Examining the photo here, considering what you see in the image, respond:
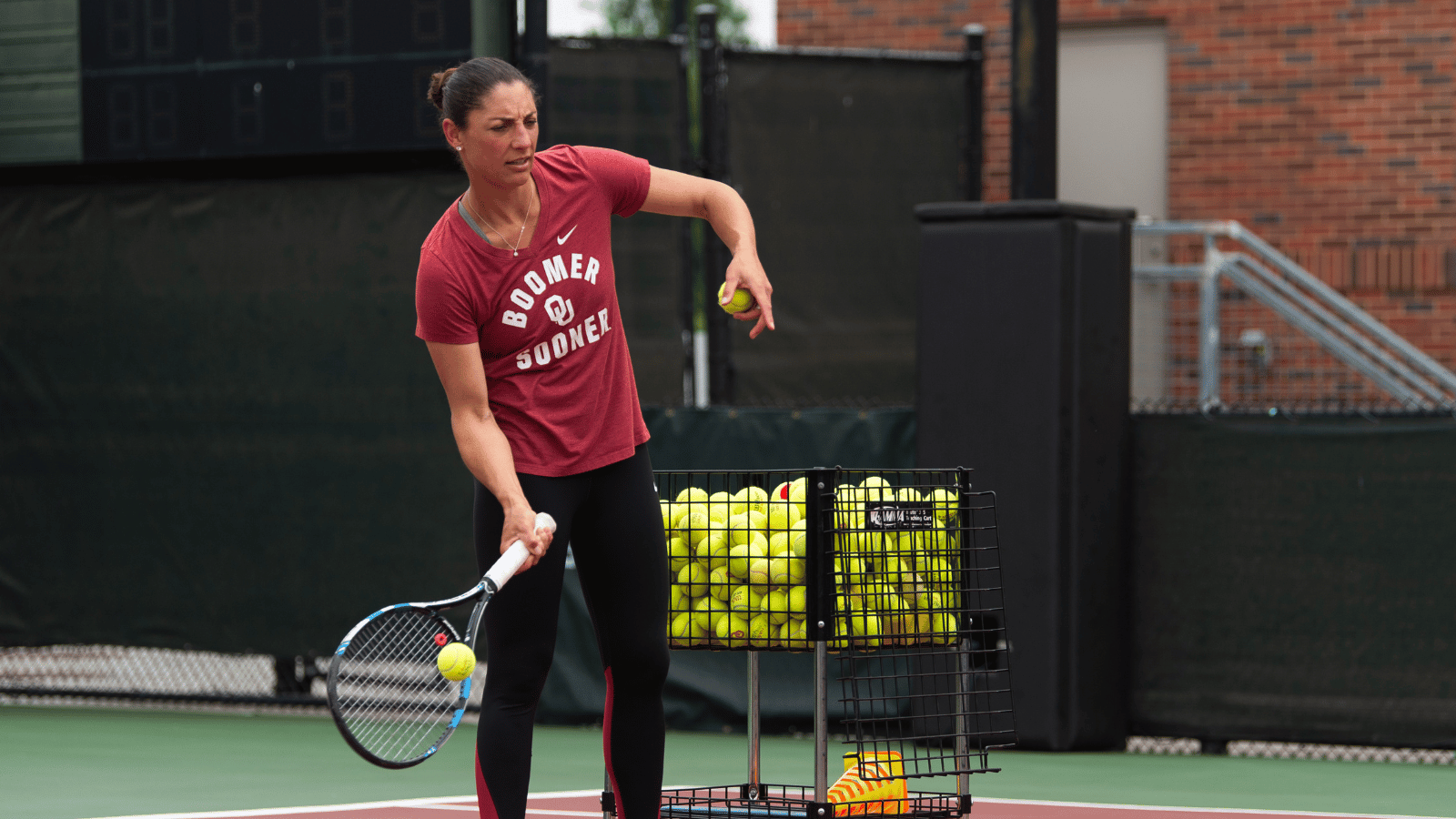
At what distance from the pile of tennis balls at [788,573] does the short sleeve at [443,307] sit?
1.01m

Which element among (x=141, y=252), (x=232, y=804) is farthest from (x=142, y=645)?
(x=232, y=804)

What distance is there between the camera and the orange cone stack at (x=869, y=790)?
14.9 feet

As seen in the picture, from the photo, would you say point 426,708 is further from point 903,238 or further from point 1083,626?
point 903,238

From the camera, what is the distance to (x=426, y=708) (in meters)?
4.08

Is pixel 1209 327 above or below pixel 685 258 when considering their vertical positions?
below

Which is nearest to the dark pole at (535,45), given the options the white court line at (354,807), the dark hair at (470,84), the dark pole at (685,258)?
the dark pole at (685,258)

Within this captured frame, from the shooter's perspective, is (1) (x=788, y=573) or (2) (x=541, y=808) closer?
(1) (x=788, y=573)

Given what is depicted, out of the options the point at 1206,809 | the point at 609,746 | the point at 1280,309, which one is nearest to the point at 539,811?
the point at 609,746

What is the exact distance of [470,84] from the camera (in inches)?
151

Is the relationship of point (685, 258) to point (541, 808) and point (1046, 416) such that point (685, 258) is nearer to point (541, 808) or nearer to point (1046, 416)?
point (1046, 416)

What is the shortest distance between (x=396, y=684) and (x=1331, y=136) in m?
10.1

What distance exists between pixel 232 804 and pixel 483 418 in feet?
8.58

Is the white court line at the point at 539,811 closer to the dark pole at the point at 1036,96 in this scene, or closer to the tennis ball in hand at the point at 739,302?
the tennis ball in hand at the point at 739,302

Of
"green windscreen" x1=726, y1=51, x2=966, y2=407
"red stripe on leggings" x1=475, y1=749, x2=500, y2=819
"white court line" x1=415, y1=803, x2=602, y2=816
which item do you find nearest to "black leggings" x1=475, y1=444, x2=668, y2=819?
"red stripe on leggings" x1=475, y1=749, x2=500, y2=819
